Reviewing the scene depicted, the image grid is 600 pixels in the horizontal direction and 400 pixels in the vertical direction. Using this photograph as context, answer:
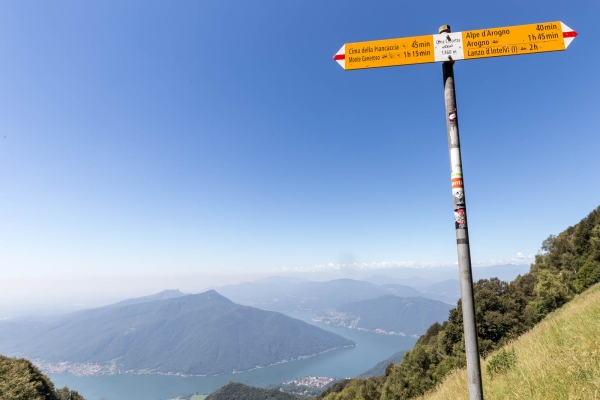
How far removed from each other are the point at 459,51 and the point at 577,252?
58097 millimetres

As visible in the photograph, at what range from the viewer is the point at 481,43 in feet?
10.4

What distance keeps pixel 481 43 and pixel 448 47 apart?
1.23 feet

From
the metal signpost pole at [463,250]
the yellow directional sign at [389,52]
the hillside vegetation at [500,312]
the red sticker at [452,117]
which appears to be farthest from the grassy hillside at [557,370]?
the hillside vegetation at [500,312]

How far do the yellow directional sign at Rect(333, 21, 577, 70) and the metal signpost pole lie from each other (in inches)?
6.1

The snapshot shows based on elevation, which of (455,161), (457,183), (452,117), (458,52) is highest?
(458,52)

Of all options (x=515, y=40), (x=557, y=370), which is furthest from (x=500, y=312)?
(x=515, y=40)

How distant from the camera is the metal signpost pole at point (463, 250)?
282 centimetres

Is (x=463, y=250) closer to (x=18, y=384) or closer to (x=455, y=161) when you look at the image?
(x=455, y=161)

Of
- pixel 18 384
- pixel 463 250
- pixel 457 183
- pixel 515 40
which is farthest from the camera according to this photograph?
pixel 18 384

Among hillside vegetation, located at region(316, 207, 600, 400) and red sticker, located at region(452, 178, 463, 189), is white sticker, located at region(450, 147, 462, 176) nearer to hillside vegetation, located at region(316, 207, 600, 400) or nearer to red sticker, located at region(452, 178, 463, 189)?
red sticker, located at region(452, 178, 463, 189)

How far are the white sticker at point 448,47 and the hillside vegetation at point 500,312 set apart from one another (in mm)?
28554

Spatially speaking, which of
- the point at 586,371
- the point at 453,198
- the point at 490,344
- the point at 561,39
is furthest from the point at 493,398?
the point at 490,344

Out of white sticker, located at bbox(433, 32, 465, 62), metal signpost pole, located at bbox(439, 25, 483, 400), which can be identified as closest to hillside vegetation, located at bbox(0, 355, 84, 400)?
metal signpost pole, located at bbox(439, 25, 483, 400)

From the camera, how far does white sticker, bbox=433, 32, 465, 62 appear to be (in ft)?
10.5
